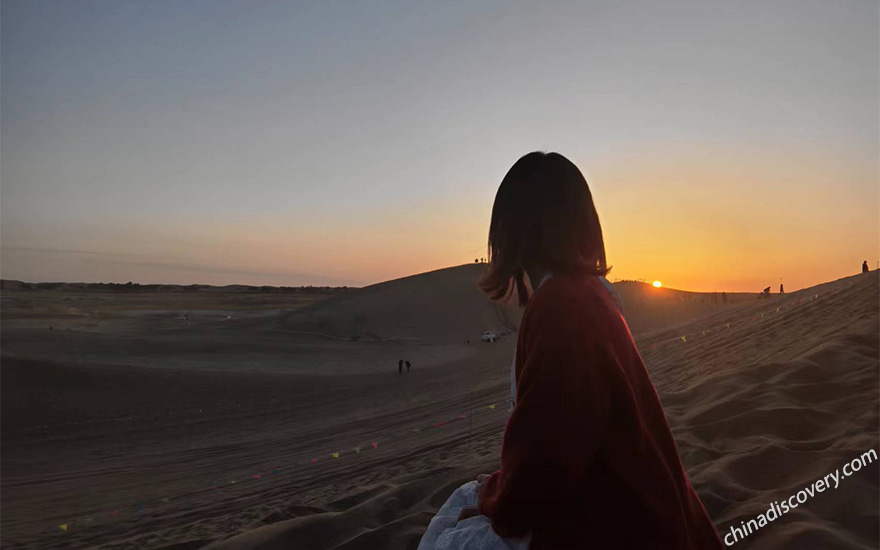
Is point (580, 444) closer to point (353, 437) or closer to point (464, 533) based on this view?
point (464, 533)

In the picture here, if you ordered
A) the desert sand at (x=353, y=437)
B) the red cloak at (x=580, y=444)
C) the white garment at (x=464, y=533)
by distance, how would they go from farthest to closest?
1. the desert sand at (x=353, y=437)
2. the white garment at (x=464, y=533)
3. the red cloak at (x=580, y=444)

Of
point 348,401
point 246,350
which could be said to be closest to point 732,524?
point 348,401

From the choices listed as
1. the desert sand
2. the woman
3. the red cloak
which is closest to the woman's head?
the woman

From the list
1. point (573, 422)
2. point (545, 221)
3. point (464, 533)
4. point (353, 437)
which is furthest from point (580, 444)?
point (353, 437)

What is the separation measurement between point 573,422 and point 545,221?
667 millimetres

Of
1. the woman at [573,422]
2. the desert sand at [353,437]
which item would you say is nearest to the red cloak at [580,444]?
the woman at [573,422]

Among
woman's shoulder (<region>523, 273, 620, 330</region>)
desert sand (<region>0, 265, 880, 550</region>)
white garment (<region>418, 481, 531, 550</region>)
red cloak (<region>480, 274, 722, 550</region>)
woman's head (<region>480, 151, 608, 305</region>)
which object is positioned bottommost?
desert sand (<region>0, 265, 880, 550</region>)

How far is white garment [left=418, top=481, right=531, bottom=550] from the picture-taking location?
1792mm

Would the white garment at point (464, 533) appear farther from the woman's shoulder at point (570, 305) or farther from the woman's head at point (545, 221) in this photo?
the woman's head at point (545, 221)

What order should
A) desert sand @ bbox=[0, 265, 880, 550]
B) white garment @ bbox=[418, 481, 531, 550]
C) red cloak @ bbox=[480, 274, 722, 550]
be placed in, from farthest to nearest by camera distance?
1. desert sand @ bbox=[0, 265, 880, 550]
2. white garment @ bbox=[418, 481, 531, 550]
3. red cloak @ bbox=[480, 274, 722, 550]

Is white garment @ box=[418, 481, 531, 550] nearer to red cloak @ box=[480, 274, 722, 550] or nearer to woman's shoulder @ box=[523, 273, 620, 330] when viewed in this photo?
red cloak @ box=[480, 274, 722, 550]

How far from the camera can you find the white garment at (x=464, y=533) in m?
1.79

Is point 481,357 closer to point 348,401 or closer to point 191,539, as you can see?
point 348,401

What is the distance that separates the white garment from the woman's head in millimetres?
824
